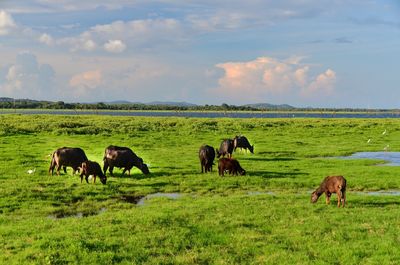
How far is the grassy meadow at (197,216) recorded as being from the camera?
11.2m

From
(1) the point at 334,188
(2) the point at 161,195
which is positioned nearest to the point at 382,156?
(1) the point at 334,188

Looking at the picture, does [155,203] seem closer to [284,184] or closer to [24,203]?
[24,203]

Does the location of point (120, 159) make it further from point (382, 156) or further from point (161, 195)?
point (382, 156)

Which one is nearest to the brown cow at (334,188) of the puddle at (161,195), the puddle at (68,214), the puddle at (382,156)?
the puddle at (161,195)

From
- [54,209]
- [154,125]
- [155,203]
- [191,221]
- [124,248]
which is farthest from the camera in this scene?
[154,125]

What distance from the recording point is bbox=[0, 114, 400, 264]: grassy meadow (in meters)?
11.2

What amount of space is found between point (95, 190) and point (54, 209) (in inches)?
136

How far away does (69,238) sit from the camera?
1210 cm

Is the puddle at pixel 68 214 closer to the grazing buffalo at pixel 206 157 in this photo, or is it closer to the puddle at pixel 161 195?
the puddle at pixel 161 195

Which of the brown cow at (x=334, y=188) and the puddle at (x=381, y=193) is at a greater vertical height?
the brown cow at (x=334, y=188)

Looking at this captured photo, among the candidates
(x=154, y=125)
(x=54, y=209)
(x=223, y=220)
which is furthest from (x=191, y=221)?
(x=154, y=125)

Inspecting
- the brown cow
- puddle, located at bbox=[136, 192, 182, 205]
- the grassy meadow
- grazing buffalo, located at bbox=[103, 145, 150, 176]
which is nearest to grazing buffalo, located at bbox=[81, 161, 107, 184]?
the grassy meadow

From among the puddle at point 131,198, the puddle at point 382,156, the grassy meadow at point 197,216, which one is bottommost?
the puddle at point 131,198

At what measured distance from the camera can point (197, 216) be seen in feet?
49.9
